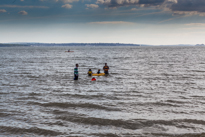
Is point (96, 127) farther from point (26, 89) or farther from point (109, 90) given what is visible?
point (26, 89)

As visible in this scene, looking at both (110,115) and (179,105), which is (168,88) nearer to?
(179,105)

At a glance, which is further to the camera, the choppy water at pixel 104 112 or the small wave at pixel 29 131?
the choppy water at pixel 104 112

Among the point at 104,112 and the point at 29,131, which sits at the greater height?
the point at 104,112

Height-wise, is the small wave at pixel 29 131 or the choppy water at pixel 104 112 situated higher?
the choppy water at pixel 104 112

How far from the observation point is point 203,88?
65.0 feet

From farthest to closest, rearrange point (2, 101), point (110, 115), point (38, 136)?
point (2, 101), point (110, 115), point (38, 136)

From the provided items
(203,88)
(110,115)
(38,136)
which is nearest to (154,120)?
(110,115)

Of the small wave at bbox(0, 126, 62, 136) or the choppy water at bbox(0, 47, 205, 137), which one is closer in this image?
the small wave at bbox(0, 126, 62, 136)

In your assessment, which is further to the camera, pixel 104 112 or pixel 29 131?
pixel 104 112

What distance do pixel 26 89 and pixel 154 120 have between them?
13.4 meters

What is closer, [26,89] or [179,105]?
[179,105]

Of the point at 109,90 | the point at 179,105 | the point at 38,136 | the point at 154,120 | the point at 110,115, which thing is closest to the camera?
the point at 38,136

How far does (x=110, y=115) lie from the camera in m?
A: 12.4

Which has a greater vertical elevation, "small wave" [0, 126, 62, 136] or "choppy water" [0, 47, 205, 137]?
"choppy water" [0, 47, 205, 137]
